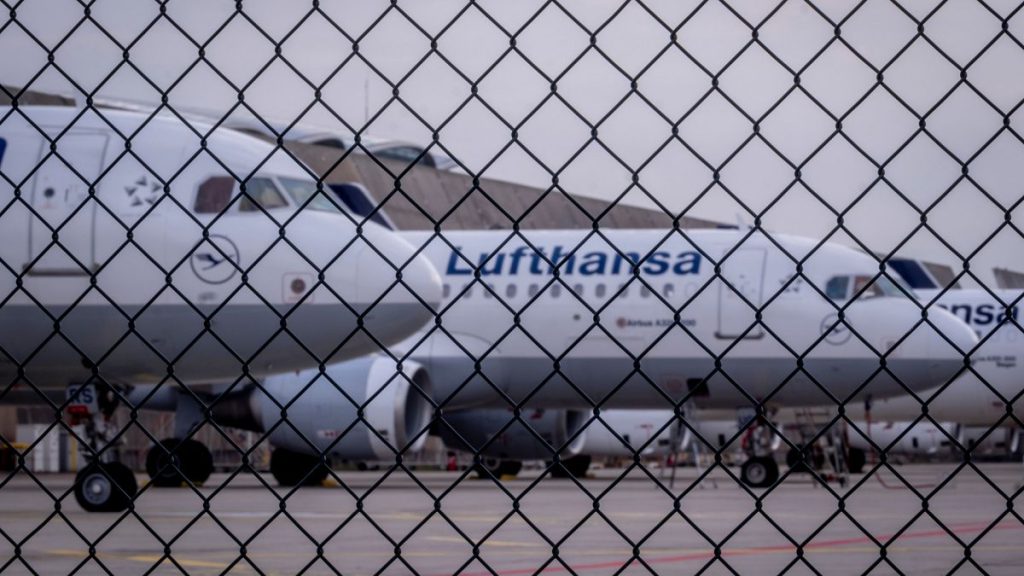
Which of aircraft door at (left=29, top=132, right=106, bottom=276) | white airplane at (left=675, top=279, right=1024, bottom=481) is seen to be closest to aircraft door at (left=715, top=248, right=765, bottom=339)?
white airplane at (left=675, top=279, right=1024, bottom=481)

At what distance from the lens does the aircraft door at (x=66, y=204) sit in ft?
39.9

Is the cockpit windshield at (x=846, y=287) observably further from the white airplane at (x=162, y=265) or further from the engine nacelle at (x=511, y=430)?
the white airplane at (x=162, y=265)

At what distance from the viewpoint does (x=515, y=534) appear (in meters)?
9.74

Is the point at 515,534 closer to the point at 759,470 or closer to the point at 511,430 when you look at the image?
the point at 759,470

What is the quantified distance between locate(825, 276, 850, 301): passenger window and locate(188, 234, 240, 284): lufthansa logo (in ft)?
28.2

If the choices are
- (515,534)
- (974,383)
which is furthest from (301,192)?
(974,383)

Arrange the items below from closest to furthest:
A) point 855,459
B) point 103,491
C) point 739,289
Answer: point 103,491
point 739,289
point 855,459

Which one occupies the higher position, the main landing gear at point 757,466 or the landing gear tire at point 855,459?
the main landing gear at point 757,466

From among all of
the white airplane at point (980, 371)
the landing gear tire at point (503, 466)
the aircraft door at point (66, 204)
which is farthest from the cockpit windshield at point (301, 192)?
the white airplane at point (980, 371)

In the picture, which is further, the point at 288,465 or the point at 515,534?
the point at 288,465

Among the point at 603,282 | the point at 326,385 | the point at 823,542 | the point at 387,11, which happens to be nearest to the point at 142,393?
the point at 326,385

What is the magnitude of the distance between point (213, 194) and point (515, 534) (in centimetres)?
496

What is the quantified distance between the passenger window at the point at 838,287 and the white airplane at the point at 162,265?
7.01m

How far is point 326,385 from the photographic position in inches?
685
